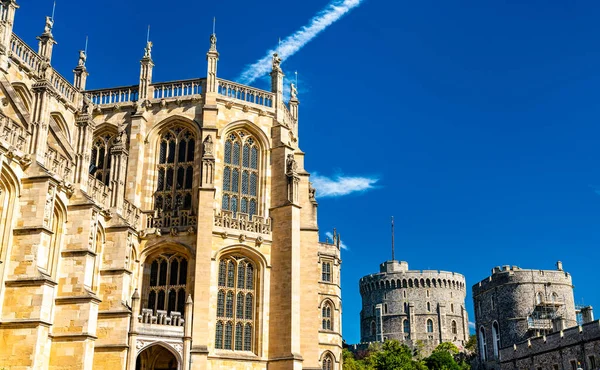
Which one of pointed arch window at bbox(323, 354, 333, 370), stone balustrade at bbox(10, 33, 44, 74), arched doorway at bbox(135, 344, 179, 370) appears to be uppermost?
stone balustrade at bbox(10, 33, 44, 74)

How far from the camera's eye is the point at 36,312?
22.7 meters

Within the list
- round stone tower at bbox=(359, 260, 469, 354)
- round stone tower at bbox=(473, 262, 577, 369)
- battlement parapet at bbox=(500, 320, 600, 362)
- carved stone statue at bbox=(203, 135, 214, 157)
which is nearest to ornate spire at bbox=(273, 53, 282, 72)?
carved stone statue at bbox=(203, 135, 214, 157)

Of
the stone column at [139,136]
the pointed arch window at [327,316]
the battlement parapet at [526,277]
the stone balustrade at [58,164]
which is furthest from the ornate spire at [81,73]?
the battlement parapet at [526,277]

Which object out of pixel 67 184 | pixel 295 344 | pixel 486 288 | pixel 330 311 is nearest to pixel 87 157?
pixel 67 184

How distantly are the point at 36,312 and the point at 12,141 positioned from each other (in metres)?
5.80

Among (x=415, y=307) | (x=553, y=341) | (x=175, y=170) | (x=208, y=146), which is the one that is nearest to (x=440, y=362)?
(x=553, y=341)

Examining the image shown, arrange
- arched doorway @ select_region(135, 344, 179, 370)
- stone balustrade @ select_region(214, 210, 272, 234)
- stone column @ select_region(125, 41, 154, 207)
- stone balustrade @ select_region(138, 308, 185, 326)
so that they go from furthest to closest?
stone column @ select_region(125, 41, 154, 207) → stone balustrade @ select_region(214, 210, 272, 234) → arched doorway @ select_region(135, 344, 179, 370) → stone balustrade @ select_region(138, 308, 185, 326)

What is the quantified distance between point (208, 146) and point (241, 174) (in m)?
2.87

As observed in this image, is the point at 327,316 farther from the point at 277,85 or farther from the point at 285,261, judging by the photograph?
the point at 277,85

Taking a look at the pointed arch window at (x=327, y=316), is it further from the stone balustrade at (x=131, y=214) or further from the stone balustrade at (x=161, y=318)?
the stone balustrade at (x=161, y=318)

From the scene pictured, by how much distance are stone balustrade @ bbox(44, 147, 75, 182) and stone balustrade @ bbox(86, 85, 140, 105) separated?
9.50 metres

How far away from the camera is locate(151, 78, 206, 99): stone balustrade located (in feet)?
119

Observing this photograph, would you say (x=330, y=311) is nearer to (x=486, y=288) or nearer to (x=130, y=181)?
(x=130, y=181)

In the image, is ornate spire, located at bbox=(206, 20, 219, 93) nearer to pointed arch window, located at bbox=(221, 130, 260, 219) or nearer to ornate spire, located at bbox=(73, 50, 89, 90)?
pointed arch window, located at bbox=(221, 130, 260, 219)
